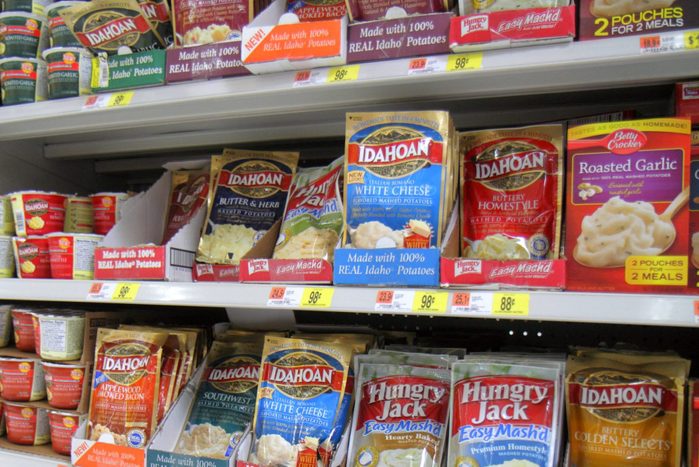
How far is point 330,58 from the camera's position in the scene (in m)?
1.29

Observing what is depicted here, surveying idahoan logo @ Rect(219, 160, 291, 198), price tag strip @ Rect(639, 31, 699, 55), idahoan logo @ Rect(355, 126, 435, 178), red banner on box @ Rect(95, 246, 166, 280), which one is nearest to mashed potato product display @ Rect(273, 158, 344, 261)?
idahoan logo @ Rect(219, 160, 291, 198)

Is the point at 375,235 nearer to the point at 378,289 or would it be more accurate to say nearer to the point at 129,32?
the point at 378,289

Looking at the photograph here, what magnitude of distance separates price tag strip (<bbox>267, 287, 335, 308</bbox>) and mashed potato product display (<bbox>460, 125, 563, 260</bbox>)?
0.35 m

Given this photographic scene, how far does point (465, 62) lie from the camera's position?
120cm

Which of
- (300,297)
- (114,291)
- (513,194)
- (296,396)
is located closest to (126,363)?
(114,291)

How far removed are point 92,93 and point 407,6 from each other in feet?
2.78

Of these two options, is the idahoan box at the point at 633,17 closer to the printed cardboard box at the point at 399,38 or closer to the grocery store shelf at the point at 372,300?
the printed cardboard box at the point at 399,38

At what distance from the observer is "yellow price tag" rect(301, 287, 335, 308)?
4.04ft

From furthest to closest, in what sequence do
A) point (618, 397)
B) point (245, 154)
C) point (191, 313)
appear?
point (191, 313) → point (245, 154) → point (618, 397)

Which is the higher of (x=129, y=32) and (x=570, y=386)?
(x=129, y=32)

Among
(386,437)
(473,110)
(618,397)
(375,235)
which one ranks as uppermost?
(473,110)

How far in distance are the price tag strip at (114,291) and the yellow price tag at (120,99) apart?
1.45 ft

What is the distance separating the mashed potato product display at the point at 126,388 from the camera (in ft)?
4.89

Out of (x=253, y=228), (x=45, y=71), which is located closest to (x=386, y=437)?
(x=253, y=228)
